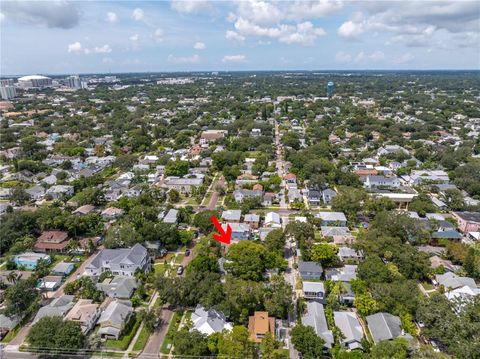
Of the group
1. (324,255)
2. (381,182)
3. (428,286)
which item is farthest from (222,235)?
(381,182)

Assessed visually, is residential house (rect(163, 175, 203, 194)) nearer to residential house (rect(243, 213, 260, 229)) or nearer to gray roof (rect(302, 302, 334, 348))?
residential house (rect(243, 213, 260, 229))

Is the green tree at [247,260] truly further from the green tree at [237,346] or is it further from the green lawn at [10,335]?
the green lawn at [10,335]

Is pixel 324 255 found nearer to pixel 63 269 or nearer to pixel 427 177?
pixel 63 269

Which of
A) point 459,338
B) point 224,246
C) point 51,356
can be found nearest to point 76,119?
point 224,246

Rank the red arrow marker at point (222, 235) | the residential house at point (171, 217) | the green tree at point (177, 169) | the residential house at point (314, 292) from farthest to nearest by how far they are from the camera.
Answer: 1. the green tree at point (177, 169)
2. the residential house at point (171, 217)
3. the red arrow marker at point (222, 235)
4. the residential house at point (314, 292)

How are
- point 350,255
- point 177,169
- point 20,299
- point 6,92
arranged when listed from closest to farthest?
point 20,299
point 350,255
point 177,169
point 6,92

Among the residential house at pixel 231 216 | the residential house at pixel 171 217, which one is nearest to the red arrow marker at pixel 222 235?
the residential house at pixel 231 216
